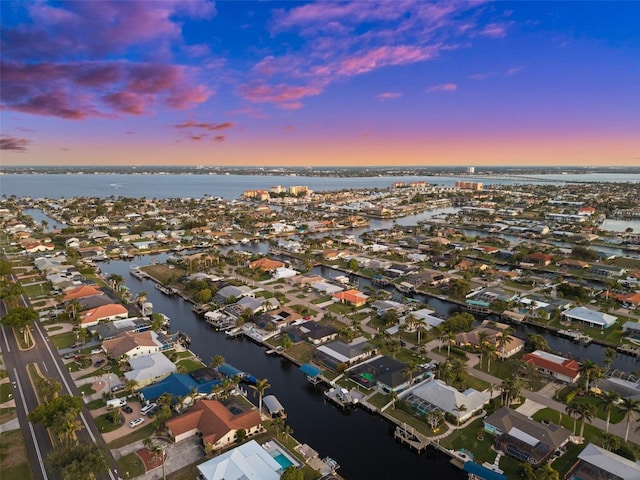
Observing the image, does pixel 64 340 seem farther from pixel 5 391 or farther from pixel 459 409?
pixel 459 409

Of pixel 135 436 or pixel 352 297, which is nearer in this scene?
pixel 135 436

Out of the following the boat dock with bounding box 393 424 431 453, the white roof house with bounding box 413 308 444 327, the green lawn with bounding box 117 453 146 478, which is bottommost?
the boat dock with bounding box 393 424 431 453

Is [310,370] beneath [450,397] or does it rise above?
beneath

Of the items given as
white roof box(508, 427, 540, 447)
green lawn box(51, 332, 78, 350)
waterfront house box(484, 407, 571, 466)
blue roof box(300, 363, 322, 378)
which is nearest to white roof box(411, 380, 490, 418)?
waterfront house box(484, 407, 571, 466)

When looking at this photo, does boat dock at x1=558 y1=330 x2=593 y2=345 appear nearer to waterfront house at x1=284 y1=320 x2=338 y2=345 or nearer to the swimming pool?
waterfront house at x1=284 y1=320 x2=338 y2=345

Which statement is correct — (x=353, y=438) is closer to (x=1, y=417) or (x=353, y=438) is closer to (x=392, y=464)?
(x=392, y=464)

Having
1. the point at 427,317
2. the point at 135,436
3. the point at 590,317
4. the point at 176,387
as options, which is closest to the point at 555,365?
the point at 427,317
